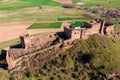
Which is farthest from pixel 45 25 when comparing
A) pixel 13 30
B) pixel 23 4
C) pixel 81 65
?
pixel 81 65

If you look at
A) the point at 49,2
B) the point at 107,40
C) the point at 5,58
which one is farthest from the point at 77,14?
the point at 5,58

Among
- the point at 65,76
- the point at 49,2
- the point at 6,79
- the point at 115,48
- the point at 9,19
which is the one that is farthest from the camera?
the point at 49,2

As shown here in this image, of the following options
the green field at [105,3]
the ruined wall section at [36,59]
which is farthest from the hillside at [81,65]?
the green field at [105,3]

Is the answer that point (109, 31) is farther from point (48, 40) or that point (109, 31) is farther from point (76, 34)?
point (48, 40)

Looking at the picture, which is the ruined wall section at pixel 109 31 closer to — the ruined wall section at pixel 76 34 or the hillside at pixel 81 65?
the hillside at pixel 81 65

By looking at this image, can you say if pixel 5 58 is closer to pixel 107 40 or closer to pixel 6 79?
pixel 6 79

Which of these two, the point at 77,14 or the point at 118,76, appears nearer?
the point at 118,76

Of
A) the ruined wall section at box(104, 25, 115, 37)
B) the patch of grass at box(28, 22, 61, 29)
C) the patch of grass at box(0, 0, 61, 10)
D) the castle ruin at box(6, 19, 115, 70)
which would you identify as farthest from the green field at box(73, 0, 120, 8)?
the castle ruin at box(6, 19, 115, 70)
